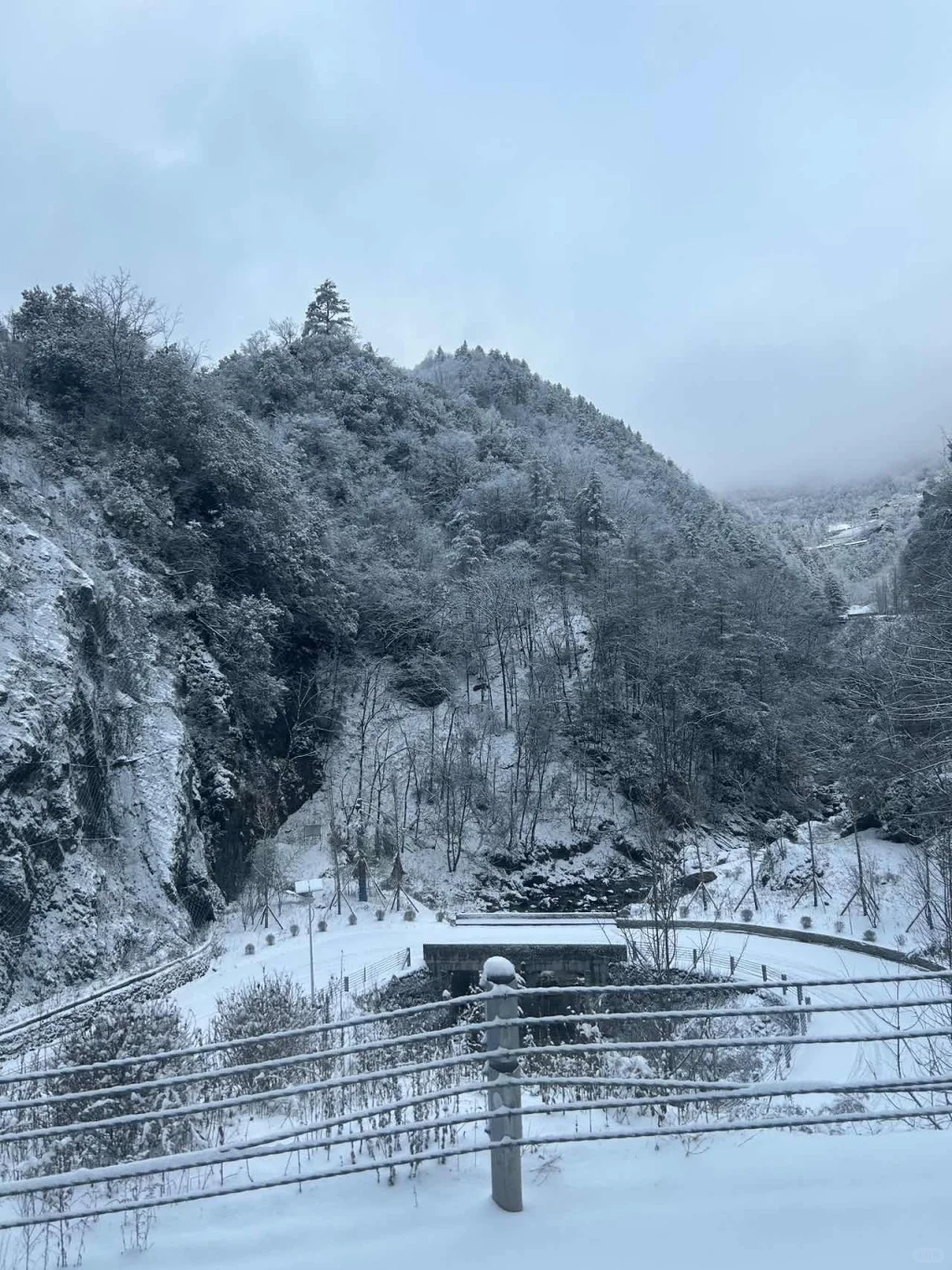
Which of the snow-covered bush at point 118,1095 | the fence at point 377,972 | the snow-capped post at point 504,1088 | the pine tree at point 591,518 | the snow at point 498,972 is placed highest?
the pine tree at point 591,518

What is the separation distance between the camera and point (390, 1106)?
3053mm

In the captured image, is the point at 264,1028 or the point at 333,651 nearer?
the point at 264,1028

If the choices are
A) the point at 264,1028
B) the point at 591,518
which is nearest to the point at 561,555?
the point at 591,518

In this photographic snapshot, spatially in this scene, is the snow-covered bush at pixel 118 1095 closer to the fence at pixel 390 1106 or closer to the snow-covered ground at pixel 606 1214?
the fence at pixel 390 1106

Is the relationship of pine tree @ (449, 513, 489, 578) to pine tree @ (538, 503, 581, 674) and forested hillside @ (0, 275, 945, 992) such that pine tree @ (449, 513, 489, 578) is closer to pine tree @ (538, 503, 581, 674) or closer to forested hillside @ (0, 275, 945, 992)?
forested hillside @ (0, 275, 945, 992)

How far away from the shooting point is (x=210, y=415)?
25.3 m

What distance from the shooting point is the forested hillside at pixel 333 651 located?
15.7 meters

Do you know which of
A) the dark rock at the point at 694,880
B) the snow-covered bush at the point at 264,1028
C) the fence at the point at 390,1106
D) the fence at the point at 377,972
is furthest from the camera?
the dark rock at the point at 694,880

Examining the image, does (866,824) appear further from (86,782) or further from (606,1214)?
(606,1214)

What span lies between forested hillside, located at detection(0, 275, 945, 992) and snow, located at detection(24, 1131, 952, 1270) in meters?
9.27

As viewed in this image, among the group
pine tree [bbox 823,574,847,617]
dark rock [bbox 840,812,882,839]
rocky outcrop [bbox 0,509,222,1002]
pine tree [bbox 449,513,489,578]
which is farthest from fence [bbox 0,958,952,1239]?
pine tree [bbox 823,574,847,617]

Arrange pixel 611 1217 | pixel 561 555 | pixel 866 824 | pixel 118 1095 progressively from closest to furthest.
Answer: pixel 611 1217 < pixel 118 1095 < pixel 866 824 < pixel 561 555

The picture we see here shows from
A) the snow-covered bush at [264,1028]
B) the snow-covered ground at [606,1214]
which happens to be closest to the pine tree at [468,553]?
the snow-covered bush at [264,1028]

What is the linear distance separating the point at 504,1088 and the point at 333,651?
28178mm
